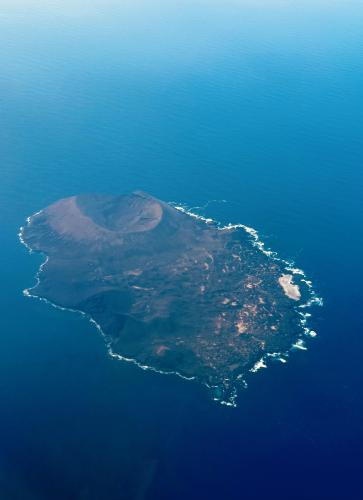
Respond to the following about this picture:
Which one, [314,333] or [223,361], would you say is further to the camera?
[314,333]

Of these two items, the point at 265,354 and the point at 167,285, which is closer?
the point at 265,354

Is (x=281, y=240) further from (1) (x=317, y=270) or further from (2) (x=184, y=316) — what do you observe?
(2) (x=184, y=316)

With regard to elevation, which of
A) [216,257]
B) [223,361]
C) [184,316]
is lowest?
[223,361]

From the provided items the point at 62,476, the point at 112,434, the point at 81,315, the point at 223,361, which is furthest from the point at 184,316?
the point at 62,476

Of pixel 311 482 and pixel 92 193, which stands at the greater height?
pixel 92 193

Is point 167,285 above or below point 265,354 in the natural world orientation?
above

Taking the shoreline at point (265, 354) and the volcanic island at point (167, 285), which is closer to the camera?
the shoreline at point (265, 354)

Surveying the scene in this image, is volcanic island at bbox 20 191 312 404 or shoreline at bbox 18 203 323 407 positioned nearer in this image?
shoreline at bbox 18 203 323 407

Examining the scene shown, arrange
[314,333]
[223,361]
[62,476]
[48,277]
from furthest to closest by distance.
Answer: [48,277], [314,333], [223,361], [62,476]
